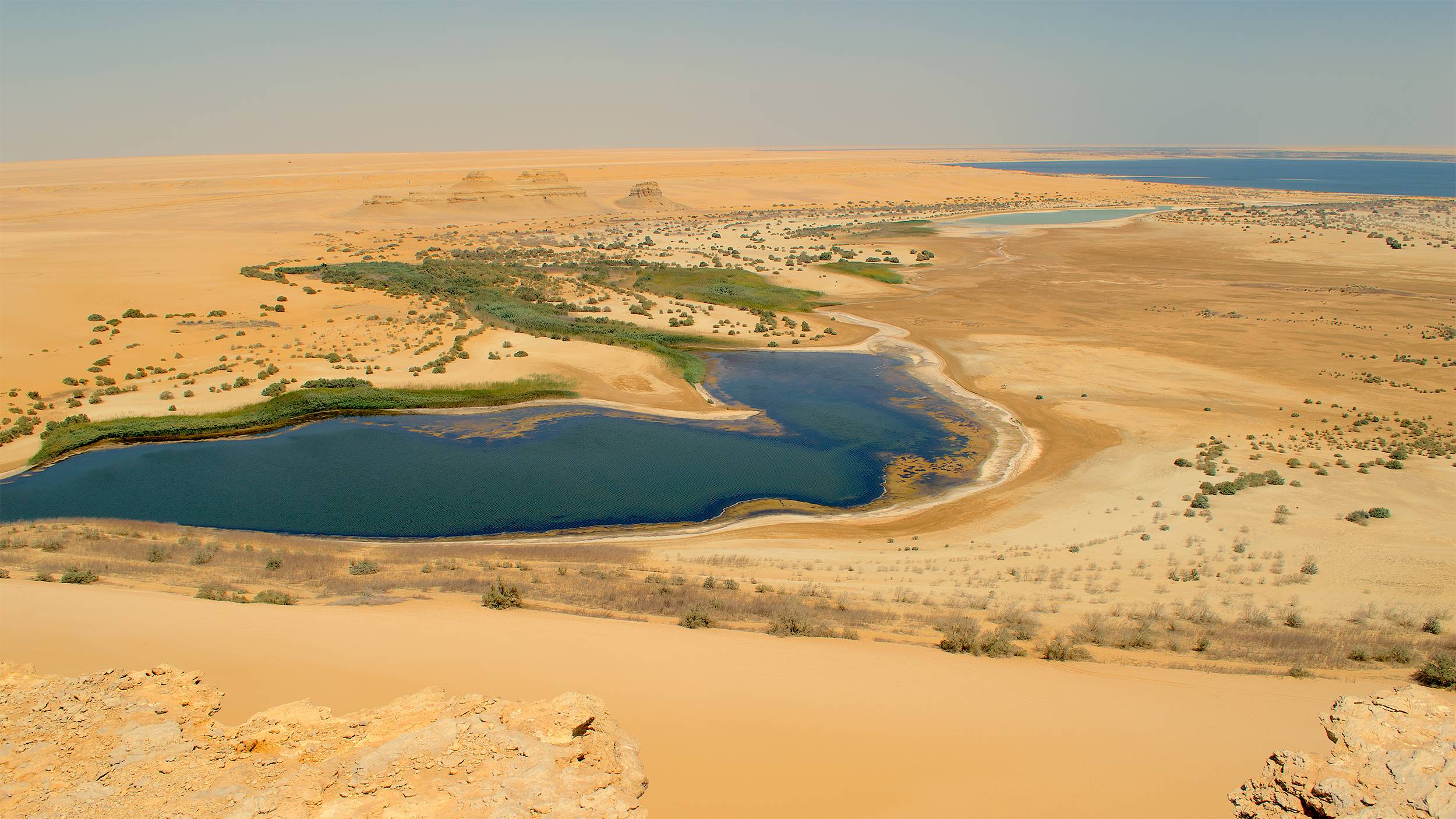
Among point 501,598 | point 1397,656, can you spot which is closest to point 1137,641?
point 1397,656

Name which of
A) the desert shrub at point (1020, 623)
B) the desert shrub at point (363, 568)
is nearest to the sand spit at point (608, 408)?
the desert shrub at point (363, 568)

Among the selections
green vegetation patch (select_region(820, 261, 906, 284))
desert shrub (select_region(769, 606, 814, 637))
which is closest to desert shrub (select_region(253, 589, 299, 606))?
desert shrub (select_region(769, 606, 814, 637))

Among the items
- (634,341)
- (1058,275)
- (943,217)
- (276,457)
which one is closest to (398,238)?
(634,341)

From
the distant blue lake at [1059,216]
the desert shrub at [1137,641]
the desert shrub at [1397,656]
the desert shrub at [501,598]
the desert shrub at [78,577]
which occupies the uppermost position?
the distant blue lake at [1059,216]

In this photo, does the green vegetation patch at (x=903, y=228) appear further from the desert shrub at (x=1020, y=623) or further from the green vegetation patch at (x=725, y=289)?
the desert shrub at (x=1020, y=623)

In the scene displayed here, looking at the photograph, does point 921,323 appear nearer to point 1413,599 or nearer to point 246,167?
point 1413,599

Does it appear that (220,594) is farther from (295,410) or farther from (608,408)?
(295,410)
